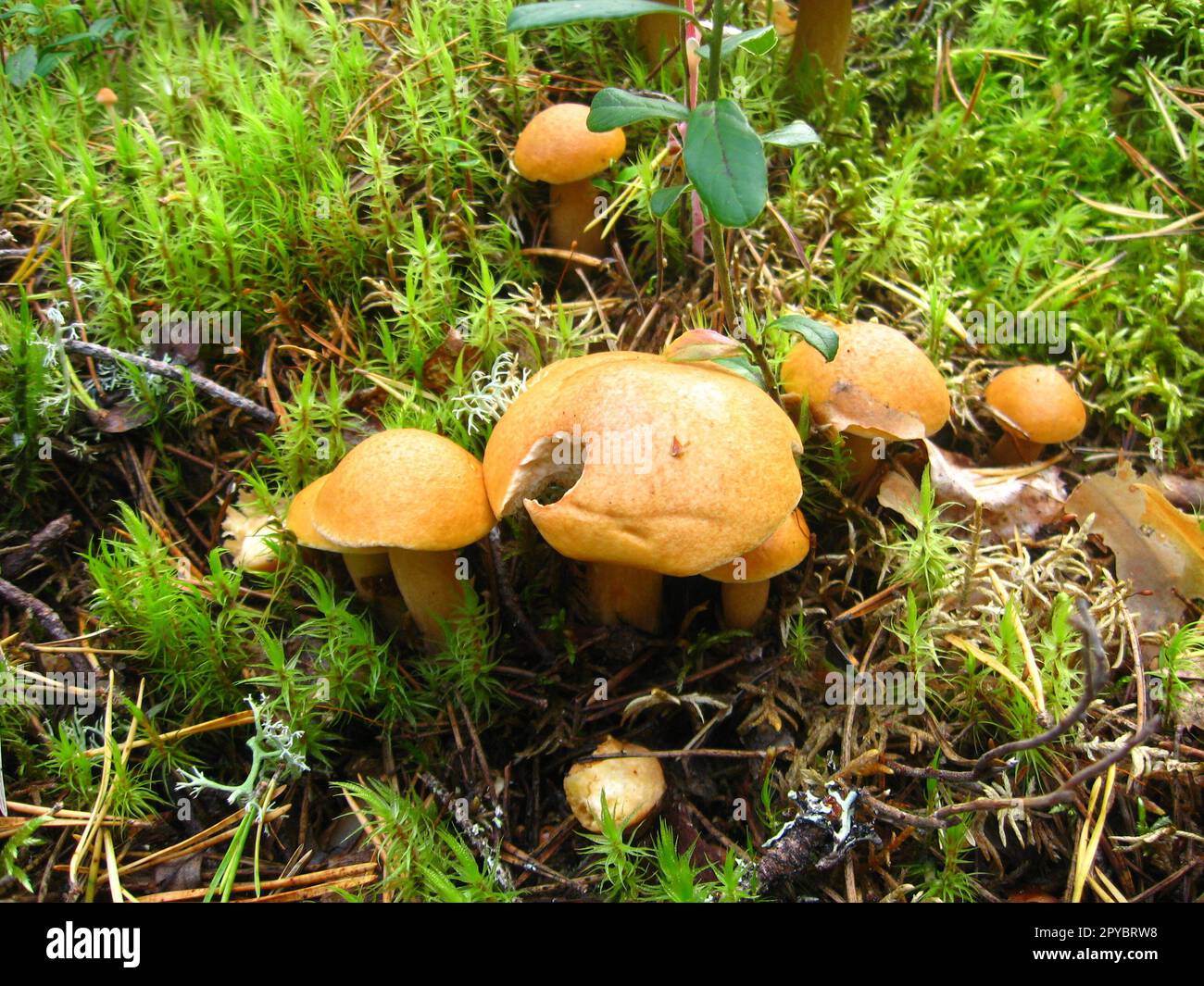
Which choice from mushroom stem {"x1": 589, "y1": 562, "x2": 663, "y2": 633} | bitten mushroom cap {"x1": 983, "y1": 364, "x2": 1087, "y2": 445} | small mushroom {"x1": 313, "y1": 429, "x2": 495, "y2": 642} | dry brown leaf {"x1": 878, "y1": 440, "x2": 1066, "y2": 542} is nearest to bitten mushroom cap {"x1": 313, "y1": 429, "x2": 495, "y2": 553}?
small mushroom {"x1": 313, "y1": 429, "x2": 495, "y2": 642}

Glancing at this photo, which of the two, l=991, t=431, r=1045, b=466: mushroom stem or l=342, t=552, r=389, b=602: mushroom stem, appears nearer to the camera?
l=342, t=552, r=389, b=602: mushroom stem

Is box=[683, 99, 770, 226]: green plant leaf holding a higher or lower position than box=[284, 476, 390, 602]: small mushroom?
higher

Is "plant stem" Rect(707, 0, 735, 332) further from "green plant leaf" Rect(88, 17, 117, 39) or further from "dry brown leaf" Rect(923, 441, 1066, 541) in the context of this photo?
"green plant leaf" Rect(88, 17, 117, 39)

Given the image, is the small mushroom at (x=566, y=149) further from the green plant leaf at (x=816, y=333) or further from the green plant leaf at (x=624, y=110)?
the green plant leaf at (x=816, y=333)

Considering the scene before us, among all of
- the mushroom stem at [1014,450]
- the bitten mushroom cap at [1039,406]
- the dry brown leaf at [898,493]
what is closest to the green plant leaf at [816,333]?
the dry brown leaf at [898,493]
